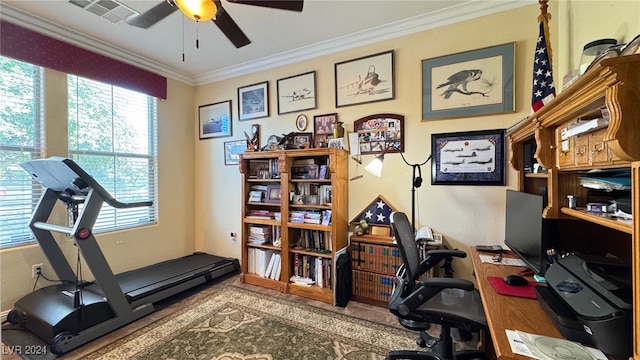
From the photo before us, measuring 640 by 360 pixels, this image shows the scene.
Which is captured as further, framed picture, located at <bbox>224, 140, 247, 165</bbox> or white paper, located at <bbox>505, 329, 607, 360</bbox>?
framed picture, located at <bbox>224, 140, 247, 165</bbox>

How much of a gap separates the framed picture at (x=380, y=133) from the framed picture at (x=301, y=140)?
574 mm

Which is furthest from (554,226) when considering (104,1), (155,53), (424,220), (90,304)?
(155,53)

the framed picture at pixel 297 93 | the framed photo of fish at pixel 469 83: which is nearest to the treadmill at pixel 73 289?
the framed picture at pixel 297 93

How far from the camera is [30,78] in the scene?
2.50m

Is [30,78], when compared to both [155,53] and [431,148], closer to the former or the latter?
[155,53]

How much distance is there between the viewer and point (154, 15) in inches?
70.6

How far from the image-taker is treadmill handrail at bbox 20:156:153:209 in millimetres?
2070

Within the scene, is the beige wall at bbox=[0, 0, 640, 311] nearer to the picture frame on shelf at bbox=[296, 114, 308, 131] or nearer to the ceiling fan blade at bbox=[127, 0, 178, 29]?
the picture frame on shelf at bbox=[296, 114, 308, 131]

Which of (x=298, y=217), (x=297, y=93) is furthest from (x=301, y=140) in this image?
(x=298, y=217)

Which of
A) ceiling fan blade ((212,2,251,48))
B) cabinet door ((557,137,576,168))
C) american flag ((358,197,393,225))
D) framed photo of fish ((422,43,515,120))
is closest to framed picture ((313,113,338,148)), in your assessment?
american flag ((358,197,393,225))

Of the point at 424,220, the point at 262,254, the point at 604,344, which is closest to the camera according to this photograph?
the point at 604,344

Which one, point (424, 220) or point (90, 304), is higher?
point (424, 220)

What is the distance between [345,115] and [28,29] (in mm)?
3119

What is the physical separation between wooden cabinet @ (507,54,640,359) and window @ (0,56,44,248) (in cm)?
401
